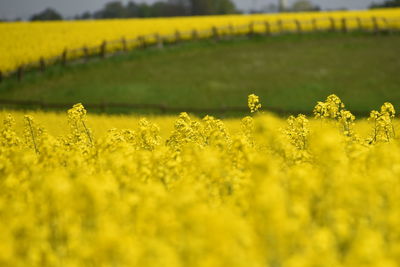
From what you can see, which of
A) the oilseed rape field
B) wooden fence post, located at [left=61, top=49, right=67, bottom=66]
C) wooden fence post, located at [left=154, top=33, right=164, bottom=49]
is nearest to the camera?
the oilseed rape field

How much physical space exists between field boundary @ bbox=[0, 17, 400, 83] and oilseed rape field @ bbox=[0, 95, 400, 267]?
1071 inches

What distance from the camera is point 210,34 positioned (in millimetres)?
43656

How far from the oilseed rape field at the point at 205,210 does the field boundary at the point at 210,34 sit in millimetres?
27212

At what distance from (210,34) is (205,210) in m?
40.1

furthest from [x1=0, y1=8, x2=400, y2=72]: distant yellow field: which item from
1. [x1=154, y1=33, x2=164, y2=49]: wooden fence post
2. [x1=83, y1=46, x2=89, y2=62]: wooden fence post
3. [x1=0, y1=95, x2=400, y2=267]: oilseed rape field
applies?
[x1=0, y1=95, x2=400, y2=267]: oilseed rape field

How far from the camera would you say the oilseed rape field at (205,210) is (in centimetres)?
402

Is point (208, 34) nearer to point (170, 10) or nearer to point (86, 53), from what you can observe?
point (86, 53)

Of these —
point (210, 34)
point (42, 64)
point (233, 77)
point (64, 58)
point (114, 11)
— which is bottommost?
point (233, 77)

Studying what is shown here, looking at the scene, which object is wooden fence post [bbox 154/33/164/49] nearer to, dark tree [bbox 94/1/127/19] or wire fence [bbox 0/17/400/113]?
wire fence [bbox 0/17/400/113]

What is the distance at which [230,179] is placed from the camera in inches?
272

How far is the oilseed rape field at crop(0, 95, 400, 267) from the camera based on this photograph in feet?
13.2

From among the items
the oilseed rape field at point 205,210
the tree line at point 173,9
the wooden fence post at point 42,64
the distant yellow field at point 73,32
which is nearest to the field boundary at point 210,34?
the wooden fence post at point 42,64

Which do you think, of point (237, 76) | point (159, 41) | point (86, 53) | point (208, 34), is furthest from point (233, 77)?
point (208, 34)

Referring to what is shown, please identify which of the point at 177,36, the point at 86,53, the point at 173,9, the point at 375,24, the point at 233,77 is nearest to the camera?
the point at 233,77
